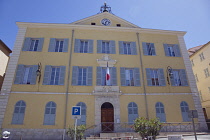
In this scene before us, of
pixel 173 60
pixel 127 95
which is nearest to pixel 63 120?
pixel 127 95

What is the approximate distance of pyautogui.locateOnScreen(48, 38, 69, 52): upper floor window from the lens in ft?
46.1

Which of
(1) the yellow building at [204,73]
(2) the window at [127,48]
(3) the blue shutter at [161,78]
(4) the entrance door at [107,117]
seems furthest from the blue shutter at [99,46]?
(1) the yellow building at [204,73]

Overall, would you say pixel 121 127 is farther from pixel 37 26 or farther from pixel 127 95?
pixel 37 26

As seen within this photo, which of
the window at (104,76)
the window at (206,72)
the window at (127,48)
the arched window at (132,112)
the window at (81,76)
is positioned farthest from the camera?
the window at (206,72)

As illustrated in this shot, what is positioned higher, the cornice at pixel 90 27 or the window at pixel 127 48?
the cornice at pixel 90 27

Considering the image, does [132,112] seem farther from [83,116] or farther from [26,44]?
[26,44]

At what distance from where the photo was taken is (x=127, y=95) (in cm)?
1303

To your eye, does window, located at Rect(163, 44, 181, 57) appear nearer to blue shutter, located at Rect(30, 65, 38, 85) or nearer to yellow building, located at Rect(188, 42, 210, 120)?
yellow building, located at Rect(188, 42, 210, 120)

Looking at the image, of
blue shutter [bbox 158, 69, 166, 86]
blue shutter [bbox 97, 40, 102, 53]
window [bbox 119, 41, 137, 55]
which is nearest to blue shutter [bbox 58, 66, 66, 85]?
blue shutter [bbox 97, 40, 102, 53]

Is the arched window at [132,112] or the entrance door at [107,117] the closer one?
the entrance door at [107,117]

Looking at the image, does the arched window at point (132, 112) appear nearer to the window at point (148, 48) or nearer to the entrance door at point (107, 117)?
the entrance door at point (107, 117)

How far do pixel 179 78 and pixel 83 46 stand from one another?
9.43 m

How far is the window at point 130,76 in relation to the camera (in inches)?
532

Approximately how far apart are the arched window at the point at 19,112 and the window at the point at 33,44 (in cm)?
474
